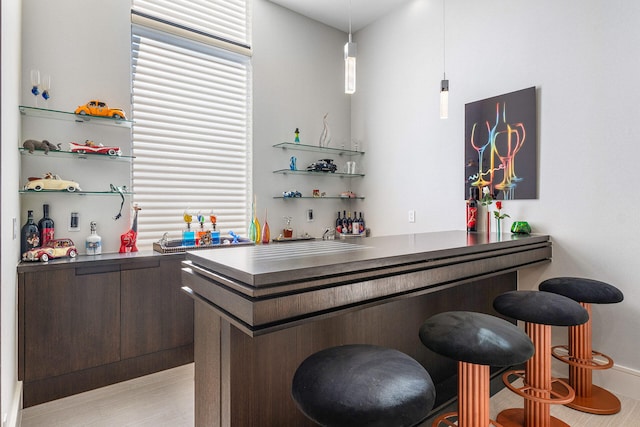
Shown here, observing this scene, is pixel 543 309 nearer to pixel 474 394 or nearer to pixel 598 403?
pixel 474 394

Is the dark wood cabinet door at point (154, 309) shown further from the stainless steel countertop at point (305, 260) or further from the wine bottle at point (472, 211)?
the wine bottle at point (472, 211)

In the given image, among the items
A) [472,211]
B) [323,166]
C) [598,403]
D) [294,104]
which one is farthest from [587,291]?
[294,104]

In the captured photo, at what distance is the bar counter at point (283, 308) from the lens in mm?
1214

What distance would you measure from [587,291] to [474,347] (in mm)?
1319

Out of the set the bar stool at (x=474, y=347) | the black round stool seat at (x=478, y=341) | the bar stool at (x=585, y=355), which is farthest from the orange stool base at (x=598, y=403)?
the black round stool seat at (x=478, y=341)

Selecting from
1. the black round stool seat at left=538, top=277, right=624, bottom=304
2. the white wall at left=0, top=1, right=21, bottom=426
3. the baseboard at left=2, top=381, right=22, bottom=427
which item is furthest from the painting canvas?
the baseboard at left=2, top=381, right=22, bottom=427

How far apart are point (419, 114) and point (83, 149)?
306 cm

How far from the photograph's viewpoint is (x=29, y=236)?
2.41 m

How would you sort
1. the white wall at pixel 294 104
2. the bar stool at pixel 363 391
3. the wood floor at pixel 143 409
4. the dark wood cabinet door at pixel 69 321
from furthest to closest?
the white wall at pixel 294 104
the dark wood cabinet door at pixel 69 321
the wood floor at pixel 143 409
the bar stool at pixel 363 391

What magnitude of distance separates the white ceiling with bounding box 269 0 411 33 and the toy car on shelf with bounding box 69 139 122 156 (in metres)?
2.34

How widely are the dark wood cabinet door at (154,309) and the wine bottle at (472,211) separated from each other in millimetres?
2452

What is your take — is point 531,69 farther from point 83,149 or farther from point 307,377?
point 83,149

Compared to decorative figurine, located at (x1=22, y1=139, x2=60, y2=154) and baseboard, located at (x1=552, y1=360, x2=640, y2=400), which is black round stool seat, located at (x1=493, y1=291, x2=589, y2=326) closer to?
baseboard, located at (x1=552, y1=360, x2=640, y2=400)

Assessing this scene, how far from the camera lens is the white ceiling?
3742 millimetres
